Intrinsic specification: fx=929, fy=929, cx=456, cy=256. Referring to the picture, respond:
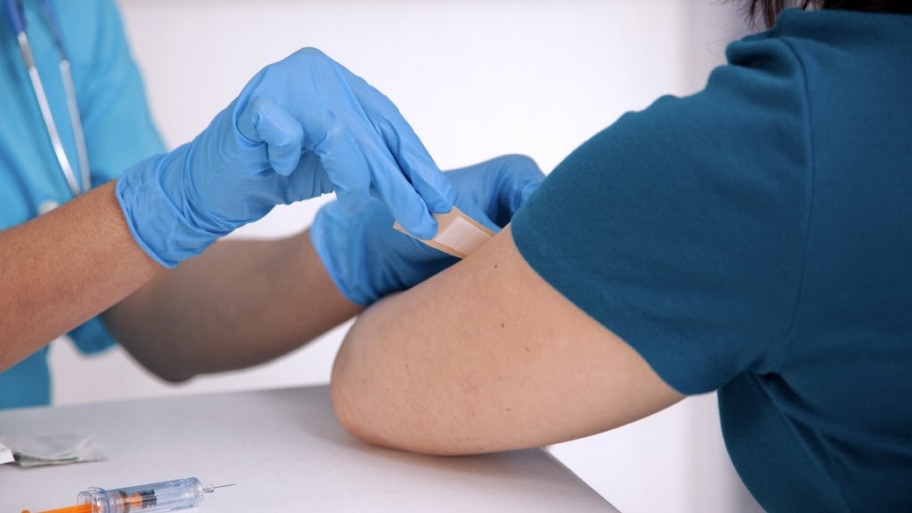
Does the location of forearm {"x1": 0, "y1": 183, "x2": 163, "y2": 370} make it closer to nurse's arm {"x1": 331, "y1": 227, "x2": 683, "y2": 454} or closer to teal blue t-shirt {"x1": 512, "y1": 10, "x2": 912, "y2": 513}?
nurse's arm {"x1": 331, "y1": 227, "x2": 683, "y2": 454}

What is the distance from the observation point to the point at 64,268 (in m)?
0.94

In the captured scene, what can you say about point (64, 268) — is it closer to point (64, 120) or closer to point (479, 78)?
point (64, 120)

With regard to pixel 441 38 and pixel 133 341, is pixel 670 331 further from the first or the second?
pixel 441 38

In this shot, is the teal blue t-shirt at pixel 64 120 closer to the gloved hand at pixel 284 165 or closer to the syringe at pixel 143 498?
the gloved hand at pixel 284 165

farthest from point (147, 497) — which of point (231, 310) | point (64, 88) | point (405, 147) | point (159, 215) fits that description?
point (64, 88)

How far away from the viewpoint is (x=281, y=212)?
2.15 m

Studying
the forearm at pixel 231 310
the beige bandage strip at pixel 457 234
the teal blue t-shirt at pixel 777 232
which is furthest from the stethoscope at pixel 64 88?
the teal blue t-shirt at pixel 777 232

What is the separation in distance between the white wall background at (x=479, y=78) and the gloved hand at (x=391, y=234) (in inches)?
42.3

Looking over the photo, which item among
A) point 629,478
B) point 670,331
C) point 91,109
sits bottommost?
point 629,478

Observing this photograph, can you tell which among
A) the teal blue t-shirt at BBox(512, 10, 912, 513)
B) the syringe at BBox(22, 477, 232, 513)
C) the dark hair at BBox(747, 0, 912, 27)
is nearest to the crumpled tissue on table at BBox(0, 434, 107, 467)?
the syringe at BBox(22, 477, 232, 513)

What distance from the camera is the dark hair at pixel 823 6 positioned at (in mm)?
654

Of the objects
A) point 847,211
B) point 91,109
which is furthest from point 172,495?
point 91,109

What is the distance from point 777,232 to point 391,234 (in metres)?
0.49

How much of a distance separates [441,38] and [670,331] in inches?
63.3
